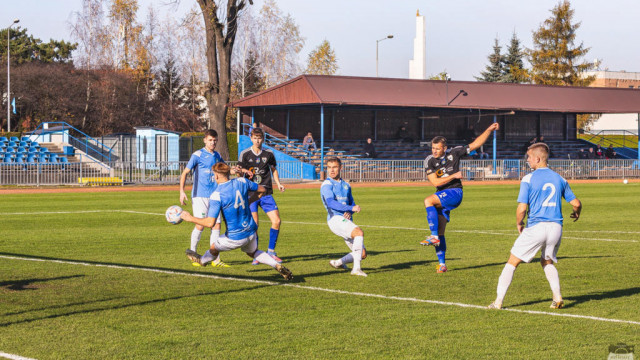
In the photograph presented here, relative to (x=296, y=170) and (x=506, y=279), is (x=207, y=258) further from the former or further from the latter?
(x=296, y=170)

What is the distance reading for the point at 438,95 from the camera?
146 feet

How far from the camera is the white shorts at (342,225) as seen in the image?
10133mm

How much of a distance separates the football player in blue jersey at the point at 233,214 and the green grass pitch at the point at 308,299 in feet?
1.68

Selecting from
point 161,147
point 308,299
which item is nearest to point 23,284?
point 308,299

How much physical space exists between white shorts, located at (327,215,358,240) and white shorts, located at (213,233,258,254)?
122cm

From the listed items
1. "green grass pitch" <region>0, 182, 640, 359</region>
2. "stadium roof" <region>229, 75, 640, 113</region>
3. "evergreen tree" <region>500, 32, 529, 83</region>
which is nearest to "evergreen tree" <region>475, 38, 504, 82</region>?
"evergreen tree" <region>500, 32, 529, 83</region>

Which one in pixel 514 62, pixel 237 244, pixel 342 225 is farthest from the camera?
pixel 514 62

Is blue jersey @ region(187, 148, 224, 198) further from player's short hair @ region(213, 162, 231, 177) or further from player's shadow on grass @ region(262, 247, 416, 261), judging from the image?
player's short hair @ region(213, 162, 231, 177)

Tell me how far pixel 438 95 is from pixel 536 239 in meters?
37.5

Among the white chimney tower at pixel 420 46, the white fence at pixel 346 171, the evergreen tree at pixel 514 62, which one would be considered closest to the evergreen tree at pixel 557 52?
the evergreen tree at pixel 514 62

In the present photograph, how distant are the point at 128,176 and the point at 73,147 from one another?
10756 mm

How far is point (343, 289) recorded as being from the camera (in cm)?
938

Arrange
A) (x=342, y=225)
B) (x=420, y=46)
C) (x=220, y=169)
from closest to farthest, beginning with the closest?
1. (x=220, y=169)
2. (x=342, y=225)
3. (x=420, y=46)

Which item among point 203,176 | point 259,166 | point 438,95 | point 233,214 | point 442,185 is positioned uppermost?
point 438,95
